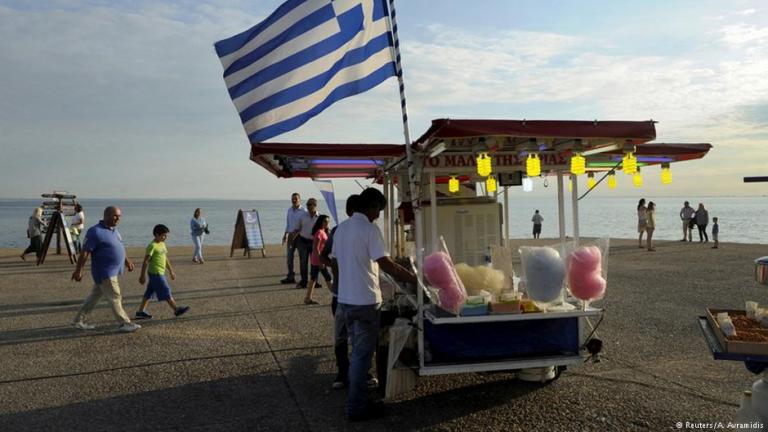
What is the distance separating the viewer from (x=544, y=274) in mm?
4609

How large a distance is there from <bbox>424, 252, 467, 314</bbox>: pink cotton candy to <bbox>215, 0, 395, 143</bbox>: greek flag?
1.66m

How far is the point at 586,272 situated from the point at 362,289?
184 centimetres

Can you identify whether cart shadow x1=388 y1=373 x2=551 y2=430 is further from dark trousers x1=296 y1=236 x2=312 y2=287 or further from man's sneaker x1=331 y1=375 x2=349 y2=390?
dark trousers x1=296 y1=236 x2=312 y2=287

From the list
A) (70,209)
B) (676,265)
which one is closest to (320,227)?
(676,265)

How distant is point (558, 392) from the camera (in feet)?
16.4

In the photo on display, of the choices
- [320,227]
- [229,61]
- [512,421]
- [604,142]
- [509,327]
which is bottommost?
[512,421]

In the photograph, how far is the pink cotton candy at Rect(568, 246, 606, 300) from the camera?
4582 mm

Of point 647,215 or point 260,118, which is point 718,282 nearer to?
point 647,215

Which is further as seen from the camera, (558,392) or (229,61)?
(229,61)

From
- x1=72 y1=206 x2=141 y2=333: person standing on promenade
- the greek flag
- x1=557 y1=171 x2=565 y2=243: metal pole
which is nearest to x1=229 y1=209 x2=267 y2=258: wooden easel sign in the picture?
x1=72 y1=206 x2=141 y2=333: person standing on promenade

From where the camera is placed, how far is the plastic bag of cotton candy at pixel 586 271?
15.0ft

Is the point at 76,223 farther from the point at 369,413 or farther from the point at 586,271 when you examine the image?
the point at 586,271

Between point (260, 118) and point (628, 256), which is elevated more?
point (260, 118)

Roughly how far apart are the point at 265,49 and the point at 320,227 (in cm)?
452
